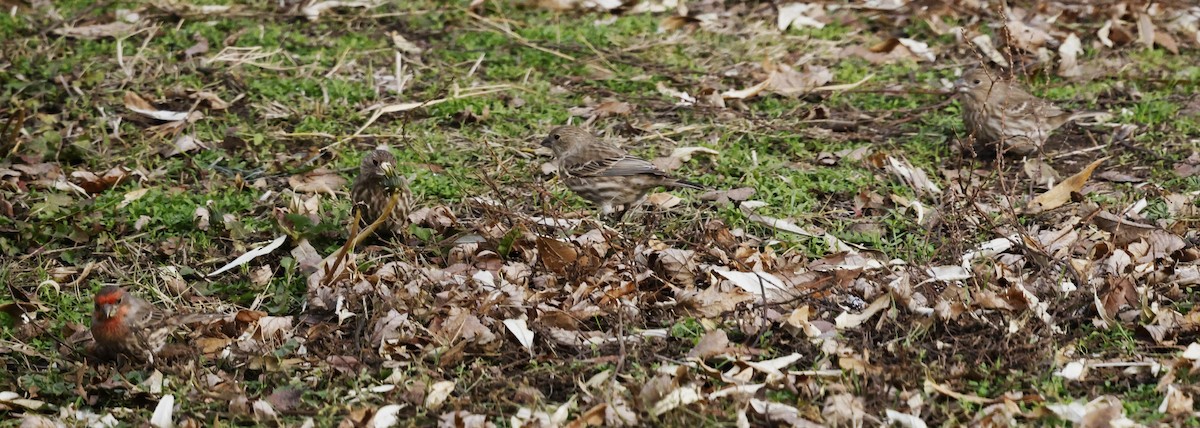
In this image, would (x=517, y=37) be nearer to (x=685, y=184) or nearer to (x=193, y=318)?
(x=685, y=184)

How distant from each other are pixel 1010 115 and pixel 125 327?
570cm

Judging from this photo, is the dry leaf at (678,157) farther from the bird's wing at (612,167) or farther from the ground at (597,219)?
the bird's wing at (612,167)

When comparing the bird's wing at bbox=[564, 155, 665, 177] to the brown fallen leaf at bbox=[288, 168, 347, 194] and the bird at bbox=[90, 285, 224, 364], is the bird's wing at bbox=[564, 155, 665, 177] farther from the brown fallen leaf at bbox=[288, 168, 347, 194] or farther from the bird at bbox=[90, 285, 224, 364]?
the bird at bbox=[90, 285, 224, 364]

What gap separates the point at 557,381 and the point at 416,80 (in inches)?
182

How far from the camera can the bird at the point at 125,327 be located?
19.1 ft

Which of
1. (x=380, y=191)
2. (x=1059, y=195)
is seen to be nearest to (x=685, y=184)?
(x=380, y=191)

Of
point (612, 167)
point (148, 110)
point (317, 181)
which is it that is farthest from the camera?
point (148, 110)

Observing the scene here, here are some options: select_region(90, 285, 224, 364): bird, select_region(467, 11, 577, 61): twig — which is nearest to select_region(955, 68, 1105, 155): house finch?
select_region(467, 11, 577, 61): twig

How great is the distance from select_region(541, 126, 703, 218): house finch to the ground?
0.63 feet

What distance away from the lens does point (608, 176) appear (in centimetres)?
777

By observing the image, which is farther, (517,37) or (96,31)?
(517,37)

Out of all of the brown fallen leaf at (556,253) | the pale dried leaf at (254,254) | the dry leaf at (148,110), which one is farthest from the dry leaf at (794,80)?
the dry leaf at (148,110)

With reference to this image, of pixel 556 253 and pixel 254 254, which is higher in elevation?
pixel 556 253

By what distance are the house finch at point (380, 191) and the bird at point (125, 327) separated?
1488 millimetres
